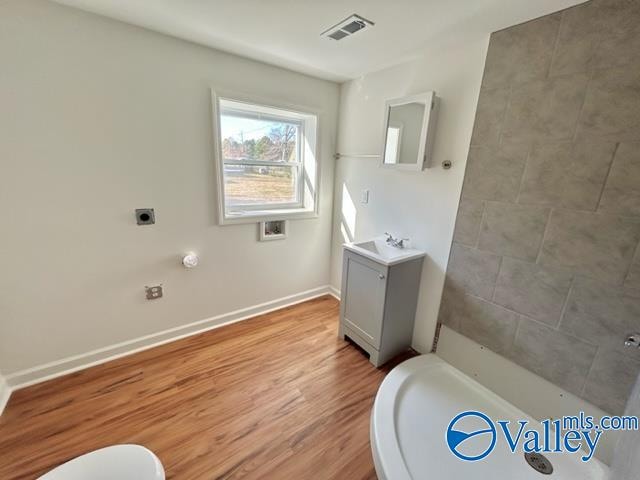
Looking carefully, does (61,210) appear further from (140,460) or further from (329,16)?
(329,16)

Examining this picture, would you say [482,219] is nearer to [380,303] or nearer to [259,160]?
[380,303]

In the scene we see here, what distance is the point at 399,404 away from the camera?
5.33 ft

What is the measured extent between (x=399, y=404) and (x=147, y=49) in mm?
2758

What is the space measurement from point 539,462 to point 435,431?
491mm

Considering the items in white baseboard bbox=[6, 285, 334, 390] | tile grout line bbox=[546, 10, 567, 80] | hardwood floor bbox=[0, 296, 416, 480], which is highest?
tile grout line bbox=[546, 10, 567, 80]

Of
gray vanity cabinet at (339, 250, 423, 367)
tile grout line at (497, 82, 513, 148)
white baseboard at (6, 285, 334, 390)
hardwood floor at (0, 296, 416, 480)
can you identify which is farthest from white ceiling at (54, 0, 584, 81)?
hardwood floor at (0, 296, 416, 480)

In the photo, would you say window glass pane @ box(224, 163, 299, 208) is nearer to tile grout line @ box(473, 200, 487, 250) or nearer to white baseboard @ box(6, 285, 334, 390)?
white baseboard @ box(6, 285, 334, 390)

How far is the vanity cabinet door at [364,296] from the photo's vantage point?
74.8 inches

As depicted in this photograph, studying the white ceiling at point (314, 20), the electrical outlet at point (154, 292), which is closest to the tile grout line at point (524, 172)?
the white ceiling at point (314, 20)

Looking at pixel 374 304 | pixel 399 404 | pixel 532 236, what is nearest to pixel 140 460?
pixel 399 404

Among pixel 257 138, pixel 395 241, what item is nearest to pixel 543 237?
pixel 395 241

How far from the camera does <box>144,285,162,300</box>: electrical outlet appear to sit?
1.99m

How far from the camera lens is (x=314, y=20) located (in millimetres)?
1494

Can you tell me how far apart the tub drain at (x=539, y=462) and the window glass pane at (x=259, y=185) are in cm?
248
